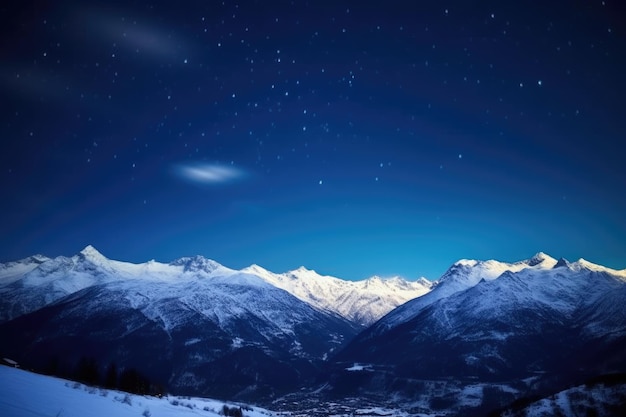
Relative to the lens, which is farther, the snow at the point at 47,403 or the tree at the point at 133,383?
the tree at the point at 133,383

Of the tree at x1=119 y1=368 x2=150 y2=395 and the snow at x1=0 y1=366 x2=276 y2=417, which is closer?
the snow at x1=0 y1=366 x2=276 y2=417

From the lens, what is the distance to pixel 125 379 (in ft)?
309

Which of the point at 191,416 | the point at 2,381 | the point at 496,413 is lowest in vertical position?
the point at 496,413

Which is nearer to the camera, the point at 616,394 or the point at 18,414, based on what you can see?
the point at 18,414

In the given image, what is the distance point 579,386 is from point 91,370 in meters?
141

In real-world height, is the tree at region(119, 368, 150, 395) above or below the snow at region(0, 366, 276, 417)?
below

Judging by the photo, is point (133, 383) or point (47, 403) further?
point (133, 383)

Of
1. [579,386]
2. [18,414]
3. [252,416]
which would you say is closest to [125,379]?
[252,416]

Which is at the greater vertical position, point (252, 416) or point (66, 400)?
point (66, 400)

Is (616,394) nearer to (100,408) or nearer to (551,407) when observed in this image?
(551,407)

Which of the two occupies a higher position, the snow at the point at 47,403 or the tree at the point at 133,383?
the snow at the point at 47,403

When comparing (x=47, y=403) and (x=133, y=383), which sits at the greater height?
(x=47, y=403)

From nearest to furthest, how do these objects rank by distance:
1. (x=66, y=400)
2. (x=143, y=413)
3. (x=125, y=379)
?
(x=66, y=400) < (x=143, y=413) < (x=125, y=379)

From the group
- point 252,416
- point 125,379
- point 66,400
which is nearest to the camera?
point 66,400
